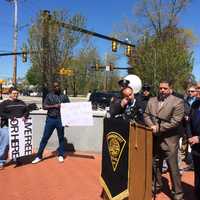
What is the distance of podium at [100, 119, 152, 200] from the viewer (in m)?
5.71

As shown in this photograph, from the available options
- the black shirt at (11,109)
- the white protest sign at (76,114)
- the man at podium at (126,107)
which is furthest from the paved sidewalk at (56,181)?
the man at podium at (126,107)

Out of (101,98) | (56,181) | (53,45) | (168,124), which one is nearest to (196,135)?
(168,124)

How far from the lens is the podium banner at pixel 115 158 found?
19.0ft

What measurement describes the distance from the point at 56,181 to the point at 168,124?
106 inches

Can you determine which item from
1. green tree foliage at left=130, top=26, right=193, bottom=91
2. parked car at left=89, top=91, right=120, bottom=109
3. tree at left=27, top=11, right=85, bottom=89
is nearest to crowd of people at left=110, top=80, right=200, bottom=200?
tree at left=27, top=11, right=85, bottom=89

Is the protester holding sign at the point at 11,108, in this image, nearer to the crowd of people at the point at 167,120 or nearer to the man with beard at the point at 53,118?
the man with beard at the point at 53,118

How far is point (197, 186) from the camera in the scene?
6691 mm

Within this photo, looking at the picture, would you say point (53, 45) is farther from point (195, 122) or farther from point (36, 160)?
point (195, 122)

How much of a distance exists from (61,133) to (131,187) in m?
4.66

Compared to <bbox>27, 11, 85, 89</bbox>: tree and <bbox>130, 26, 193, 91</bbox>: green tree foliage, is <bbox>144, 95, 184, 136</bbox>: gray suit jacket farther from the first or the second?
<bbox>130, 26, 193, 91</bbox>: green tree foliage

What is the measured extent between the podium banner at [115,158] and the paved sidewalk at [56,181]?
36.1 inches

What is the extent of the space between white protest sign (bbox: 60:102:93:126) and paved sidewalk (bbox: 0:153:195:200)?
2.88 ft

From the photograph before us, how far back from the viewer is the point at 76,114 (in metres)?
10.2

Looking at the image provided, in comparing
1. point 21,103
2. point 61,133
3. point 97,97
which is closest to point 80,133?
Result: point 61,133
